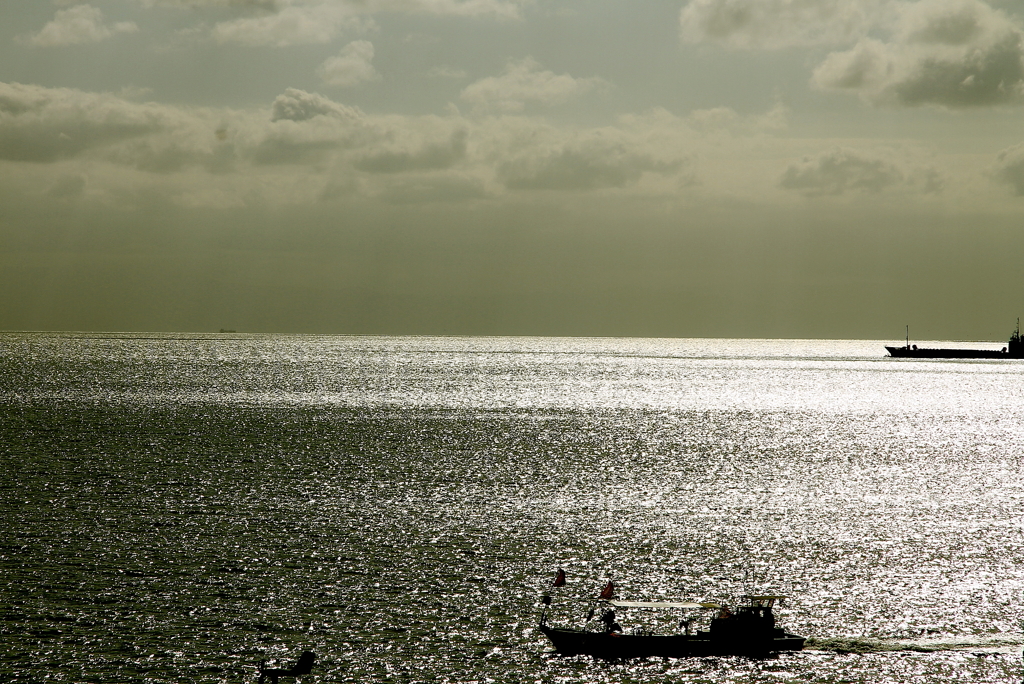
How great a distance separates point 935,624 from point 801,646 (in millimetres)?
9536

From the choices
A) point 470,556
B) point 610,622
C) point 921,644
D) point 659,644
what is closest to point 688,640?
point 659,644

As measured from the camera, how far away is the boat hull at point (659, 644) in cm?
4825

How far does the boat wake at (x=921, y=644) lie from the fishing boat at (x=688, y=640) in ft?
5.92

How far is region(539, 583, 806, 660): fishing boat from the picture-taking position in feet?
158

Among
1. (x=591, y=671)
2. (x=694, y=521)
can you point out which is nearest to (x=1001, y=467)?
(x=694, y=521)

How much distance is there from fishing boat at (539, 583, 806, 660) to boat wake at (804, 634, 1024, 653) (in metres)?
1.80

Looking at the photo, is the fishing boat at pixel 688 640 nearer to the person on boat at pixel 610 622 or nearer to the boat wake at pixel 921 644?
the person on boat at pixel 610 622

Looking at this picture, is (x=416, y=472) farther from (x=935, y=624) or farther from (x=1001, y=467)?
(x=1001, y=467)

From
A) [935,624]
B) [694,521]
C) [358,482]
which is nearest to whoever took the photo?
[935,624]

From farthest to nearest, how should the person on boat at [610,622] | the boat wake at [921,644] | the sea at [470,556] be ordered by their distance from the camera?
1. the boat wake at [921,644]
2. the person on boat at [610,622]
3. the sea at [470,556]

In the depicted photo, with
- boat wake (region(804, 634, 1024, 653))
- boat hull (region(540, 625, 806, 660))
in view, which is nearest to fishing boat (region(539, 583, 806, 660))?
boat hull (region(540, 625, 806, 660))

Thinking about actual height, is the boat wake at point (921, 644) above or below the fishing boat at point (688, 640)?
below

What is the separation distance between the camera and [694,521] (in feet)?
273

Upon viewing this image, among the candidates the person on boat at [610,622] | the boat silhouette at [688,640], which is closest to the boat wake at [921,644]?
the boat silhouette at [688,640]
